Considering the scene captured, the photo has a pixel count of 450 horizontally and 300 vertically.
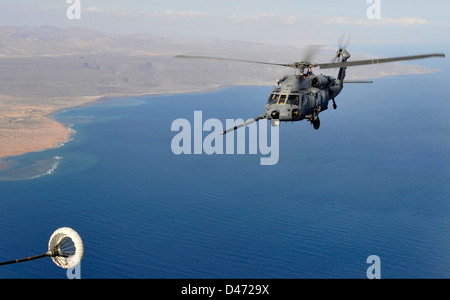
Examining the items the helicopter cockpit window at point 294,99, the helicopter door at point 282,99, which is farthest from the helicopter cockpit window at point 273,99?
the helicopter cockpit window at point 294,99

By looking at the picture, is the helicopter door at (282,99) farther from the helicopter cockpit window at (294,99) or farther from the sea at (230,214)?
the sea at (230,214)

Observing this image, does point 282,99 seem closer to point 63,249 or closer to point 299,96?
point 299,96

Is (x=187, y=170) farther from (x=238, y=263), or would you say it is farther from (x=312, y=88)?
(x=312, y=88)

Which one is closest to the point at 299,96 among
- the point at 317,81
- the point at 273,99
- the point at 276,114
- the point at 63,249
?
the point at 273,99

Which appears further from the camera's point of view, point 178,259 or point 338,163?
point 338,163
